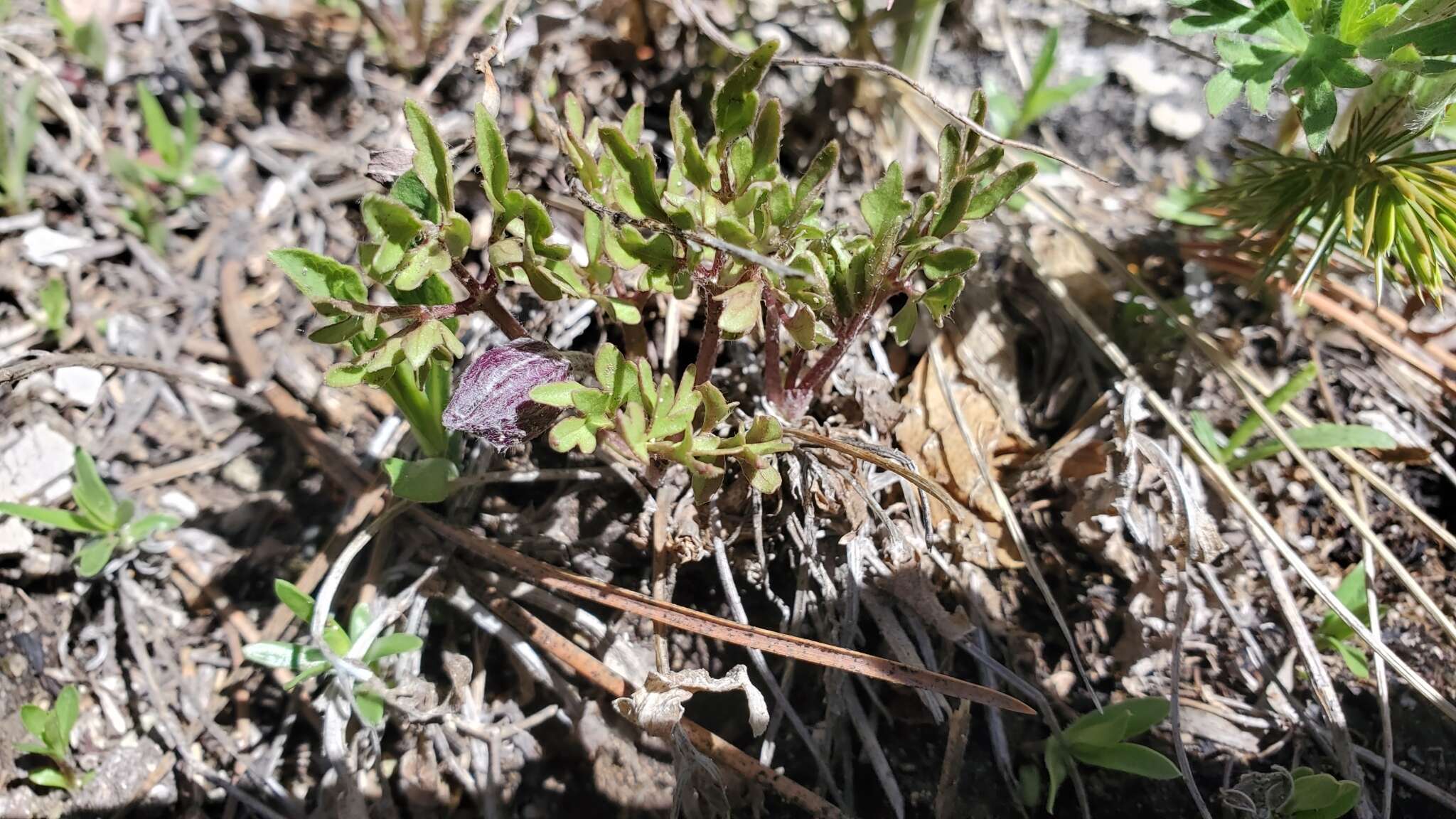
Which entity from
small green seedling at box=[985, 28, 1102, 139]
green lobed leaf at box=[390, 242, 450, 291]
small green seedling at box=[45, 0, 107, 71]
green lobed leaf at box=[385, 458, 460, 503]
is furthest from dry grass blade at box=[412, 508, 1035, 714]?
small green seedling at box=[45, 0, 107, 71]

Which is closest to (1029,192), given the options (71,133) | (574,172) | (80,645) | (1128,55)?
(1128,55)

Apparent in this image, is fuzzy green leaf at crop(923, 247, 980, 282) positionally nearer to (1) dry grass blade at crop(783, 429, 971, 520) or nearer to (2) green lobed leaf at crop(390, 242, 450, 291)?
(1) dry grass blade at crop(783, 429, 971, 520)

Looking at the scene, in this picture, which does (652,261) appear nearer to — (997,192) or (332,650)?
(997,192)

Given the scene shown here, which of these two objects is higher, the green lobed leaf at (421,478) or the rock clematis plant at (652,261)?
the rock clematis plant at (652,261)

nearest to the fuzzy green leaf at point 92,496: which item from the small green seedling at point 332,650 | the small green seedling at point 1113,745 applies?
the small green seedling at point 332,650

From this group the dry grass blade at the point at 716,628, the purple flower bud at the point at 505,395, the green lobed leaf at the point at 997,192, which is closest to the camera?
the green lobed leaf at the point at 997,192

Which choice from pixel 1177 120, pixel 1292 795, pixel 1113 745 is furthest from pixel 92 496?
pixel 1177 120

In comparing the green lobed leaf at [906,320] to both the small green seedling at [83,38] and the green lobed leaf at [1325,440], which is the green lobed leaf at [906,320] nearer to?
the green lobed leaf at [1325,440]

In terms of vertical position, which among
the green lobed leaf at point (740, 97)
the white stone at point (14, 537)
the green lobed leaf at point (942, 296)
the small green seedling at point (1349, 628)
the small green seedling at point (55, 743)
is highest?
the green lobed leaf at point (740, 97)
